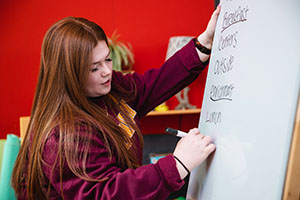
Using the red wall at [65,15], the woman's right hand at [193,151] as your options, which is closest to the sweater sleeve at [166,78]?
the woman's right hand at [193,151]

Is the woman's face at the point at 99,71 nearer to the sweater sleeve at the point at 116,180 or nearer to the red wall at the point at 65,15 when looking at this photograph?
the sweater sleeve at the point at 116,180

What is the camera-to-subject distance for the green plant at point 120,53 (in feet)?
6.32

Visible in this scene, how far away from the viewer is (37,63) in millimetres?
2045

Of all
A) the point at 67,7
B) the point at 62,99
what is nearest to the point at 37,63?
the point at 67,7

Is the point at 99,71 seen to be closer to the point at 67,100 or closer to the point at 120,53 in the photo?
the point at 67,100

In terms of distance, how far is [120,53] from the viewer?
1973mm

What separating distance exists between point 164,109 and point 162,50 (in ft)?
1.58

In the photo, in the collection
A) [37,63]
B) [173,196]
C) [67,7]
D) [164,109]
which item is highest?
[67,7]

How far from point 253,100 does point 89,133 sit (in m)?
0.42

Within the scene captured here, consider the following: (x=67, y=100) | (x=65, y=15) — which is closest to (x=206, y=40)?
(x=67, y=100)

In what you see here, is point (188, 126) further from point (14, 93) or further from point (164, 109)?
point (14, 93)

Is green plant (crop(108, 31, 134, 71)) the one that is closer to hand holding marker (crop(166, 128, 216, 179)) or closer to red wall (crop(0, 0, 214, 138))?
red wall (crop(0, 0, 214, 138))

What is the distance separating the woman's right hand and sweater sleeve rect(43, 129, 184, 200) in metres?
0.02

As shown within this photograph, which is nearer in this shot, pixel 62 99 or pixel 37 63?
pixel 62 99
